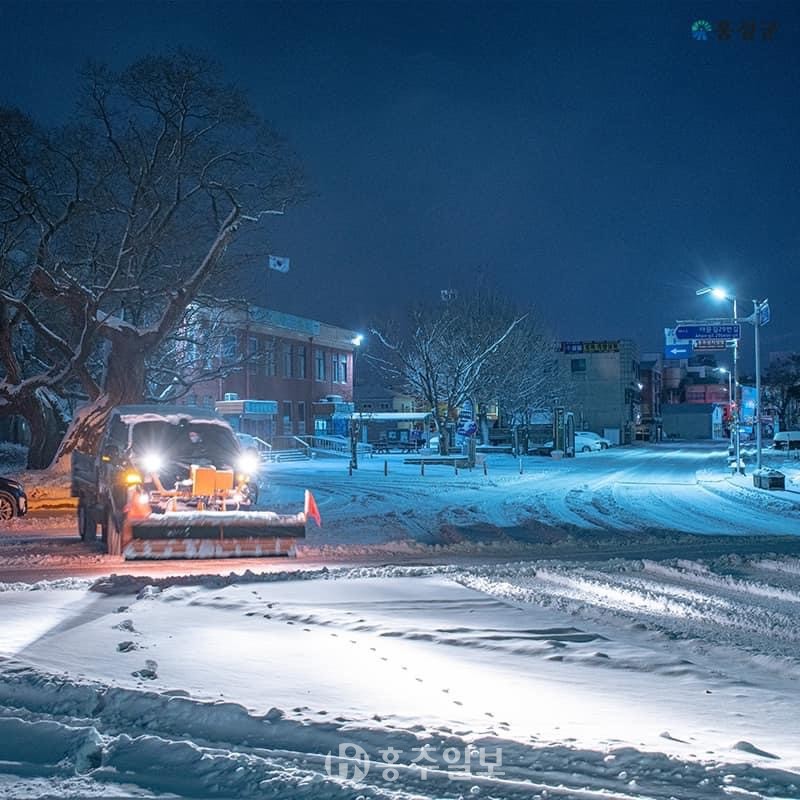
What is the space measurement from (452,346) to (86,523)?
130ft

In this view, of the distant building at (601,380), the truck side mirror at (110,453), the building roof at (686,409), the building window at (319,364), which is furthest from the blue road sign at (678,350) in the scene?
the building roof at (686,409)

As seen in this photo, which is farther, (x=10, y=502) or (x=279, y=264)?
(x=279, y=264)

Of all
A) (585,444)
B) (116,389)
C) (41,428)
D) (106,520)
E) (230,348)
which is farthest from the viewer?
(585,444)

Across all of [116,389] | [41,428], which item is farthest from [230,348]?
[116,389]

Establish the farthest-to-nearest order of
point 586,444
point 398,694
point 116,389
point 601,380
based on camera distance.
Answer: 1. point 601,380
2. point 586,444
3. point 116,389
4. point 398,694

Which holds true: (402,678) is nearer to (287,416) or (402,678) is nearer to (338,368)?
(287,416)

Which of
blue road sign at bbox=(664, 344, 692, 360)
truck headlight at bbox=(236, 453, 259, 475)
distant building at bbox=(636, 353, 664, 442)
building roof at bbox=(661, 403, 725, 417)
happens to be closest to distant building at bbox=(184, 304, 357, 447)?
blue road sign at bbox=(664, 344, 692, 360)

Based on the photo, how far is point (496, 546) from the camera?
16.9 meters

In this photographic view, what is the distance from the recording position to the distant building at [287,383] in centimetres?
5662

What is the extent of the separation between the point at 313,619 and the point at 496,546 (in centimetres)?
804

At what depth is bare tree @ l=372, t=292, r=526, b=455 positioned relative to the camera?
52.9 meters

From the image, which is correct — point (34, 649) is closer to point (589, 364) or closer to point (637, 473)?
point (637, 473)

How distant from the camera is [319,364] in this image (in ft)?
229

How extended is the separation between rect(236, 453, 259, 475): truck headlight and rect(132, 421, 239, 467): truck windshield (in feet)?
0.40
